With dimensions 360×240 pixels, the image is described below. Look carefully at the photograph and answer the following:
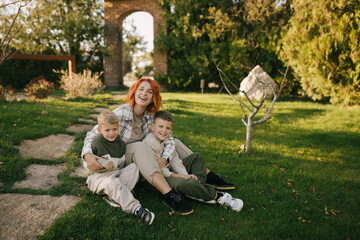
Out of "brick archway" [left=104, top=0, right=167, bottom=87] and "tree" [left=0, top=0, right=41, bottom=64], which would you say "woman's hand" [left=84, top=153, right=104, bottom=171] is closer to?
"tree" [left=0, top=0, right=41, bottom=64]

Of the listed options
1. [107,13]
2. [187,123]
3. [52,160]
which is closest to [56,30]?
[107,13]

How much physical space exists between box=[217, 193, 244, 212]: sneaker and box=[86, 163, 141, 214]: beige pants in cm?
89

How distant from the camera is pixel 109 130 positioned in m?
2.74

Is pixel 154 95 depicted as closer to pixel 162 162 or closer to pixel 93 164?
pixel 162 162

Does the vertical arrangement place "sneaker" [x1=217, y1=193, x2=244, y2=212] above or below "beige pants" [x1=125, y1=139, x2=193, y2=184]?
below

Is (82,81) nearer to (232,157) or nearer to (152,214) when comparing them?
(232,157)

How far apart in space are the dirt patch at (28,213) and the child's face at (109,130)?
2.30 ft

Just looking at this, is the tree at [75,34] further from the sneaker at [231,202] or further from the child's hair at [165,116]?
the sneaker at [231,202]

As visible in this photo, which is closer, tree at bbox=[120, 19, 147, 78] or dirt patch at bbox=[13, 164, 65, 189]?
dirt patch at bbox=[13, 164, 65, 189]

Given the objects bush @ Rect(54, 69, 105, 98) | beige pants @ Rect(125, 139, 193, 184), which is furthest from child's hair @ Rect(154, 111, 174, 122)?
bush @ Rect(54, 69, 105, 98)

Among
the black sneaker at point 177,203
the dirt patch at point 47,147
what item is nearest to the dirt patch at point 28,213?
the black sneaker at point 177,203

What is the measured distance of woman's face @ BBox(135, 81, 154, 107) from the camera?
127 inches

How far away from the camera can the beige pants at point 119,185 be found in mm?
2369

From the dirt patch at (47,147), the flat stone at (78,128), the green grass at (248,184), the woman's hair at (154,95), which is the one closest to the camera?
the green grass at (248,184)
